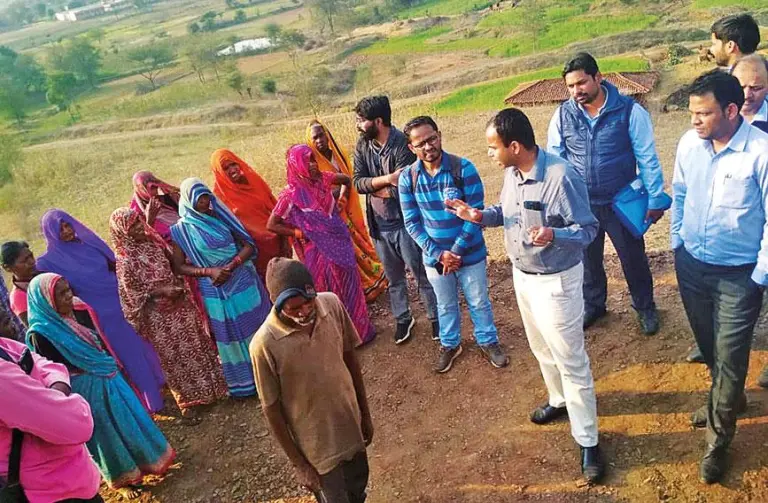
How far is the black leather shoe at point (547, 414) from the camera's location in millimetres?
3184

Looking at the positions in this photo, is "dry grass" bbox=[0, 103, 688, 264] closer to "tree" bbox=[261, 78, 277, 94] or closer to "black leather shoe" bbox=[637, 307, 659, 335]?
"black leather shoe" bbox=[637, 307, 659, 335]

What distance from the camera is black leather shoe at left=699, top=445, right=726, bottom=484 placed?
2.60 m

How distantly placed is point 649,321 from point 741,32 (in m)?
1.78

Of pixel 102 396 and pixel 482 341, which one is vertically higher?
pixel 102 396

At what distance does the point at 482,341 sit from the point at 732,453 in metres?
1.53

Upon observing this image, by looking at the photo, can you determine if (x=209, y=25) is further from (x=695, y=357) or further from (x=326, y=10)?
(x=695, y=357)

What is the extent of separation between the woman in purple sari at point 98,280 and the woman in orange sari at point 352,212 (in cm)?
173

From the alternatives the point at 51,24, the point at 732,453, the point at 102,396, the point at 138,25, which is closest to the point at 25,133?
the point at 102,396

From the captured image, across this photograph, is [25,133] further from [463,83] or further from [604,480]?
[604,480]

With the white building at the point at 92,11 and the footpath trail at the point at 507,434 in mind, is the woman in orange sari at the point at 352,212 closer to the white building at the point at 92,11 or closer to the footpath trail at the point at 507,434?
the footpath trail at the point at 507,434

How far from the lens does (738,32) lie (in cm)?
323

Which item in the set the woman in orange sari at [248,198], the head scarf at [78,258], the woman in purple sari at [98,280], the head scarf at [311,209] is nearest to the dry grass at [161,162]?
the head scarf at [311,209]

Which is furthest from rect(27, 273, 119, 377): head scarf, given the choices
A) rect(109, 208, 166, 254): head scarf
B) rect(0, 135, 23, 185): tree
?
rect(0, 135, 23, 185): tree

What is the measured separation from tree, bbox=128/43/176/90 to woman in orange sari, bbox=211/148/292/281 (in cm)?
4738
